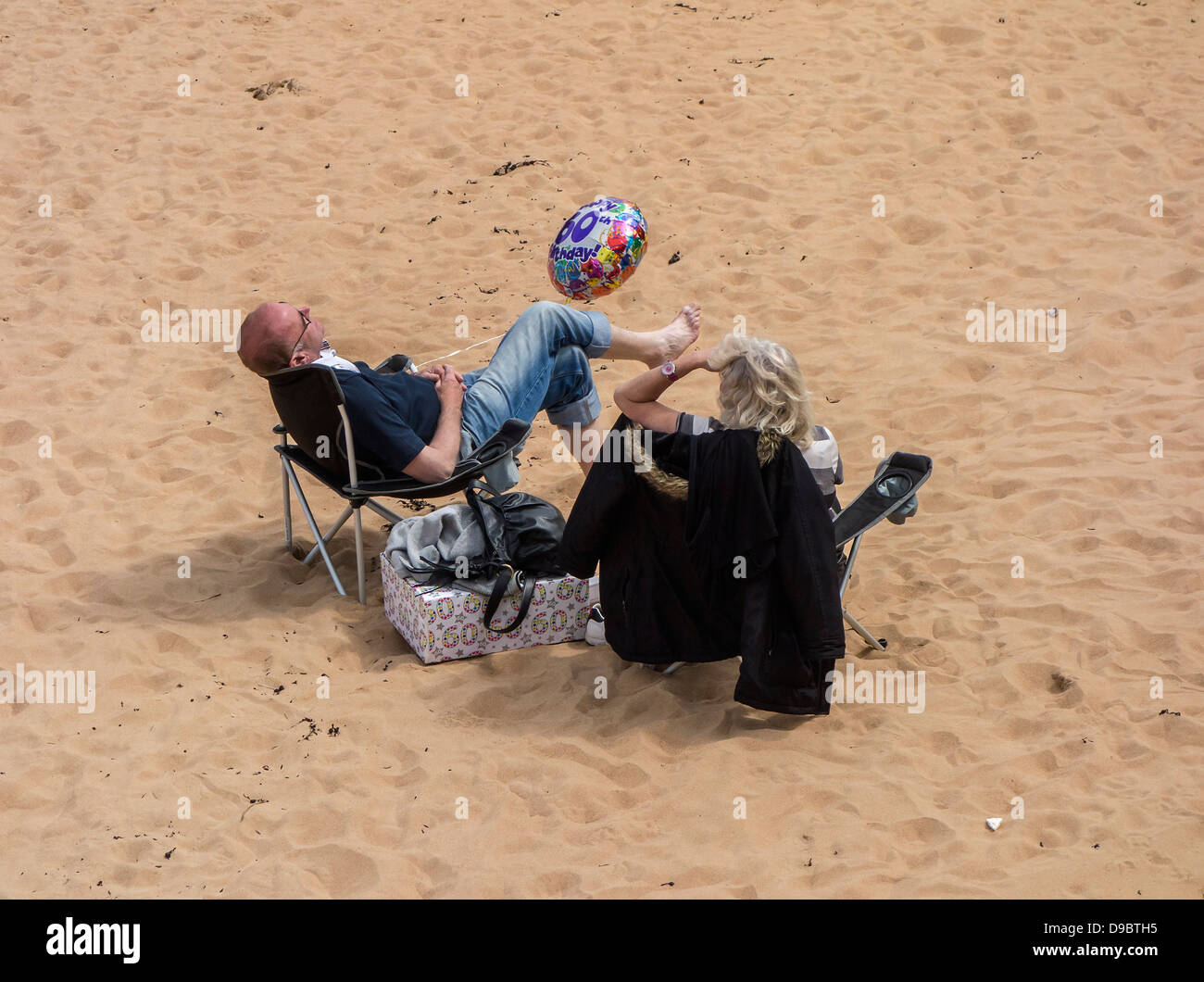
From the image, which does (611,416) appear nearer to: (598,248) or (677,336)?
(677,336)

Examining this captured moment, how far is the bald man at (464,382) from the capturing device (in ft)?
14.3

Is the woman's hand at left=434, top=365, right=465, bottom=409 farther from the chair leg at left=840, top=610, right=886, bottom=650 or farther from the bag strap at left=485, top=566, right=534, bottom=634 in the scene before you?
the chair leg at left=840, top=610, right=886, bottom=650

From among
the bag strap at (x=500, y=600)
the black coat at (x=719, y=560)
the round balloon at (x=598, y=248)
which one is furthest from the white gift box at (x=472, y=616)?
the round balloon at (x=598, y=248)

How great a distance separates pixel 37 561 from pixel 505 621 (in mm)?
1966

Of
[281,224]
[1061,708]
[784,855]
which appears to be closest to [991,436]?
[1061,708]

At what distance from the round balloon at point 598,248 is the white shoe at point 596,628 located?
1262 mm

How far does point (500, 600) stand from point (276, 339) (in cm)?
122

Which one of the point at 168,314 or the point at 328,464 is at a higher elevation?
the point at 168,314

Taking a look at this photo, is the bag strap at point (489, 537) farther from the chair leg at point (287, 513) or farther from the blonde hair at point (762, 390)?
the blonde hair at point (762, 390)

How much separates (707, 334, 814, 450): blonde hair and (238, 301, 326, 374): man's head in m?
1.53

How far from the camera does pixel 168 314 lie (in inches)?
270

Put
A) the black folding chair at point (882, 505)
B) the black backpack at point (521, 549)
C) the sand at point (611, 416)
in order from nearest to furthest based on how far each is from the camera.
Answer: the sand at point (611, 416) < the black folding chair at point (882, 505) < the black backpack at point (521, 549)

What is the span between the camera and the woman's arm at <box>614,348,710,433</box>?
4.10m
